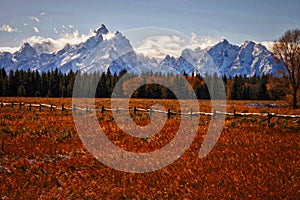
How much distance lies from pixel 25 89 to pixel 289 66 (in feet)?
296

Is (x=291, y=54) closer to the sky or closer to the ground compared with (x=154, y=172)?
closer to the sky

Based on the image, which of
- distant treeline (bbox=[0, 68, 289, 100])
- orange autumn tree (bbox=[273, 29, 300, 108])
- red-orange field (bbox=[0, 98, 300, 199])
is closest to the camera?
red-orange field (bbox=[0, 98, 300, 199])

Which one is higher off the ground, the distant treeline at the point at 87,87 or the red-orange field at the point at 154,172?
the distant treeline at the point at 87,87

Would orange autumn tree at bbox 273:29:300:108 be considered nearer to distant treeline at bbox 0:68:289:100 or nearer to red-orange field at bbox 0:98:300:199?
red-orange field at bbox 0:98:300:199

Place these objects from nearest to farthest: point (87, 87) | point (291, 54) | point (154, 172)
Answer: point (154, 172) < point (291, 54) < point (87, 87)

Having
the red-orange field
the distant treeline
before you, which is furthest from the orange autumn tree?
the distant treeline

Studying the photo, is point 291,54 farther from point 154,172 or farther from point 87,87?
point 87,87

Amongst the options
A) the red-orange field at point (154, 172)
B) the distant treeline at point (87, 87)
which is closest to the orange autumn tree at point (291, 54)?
the red-orange field at point (154, 172)

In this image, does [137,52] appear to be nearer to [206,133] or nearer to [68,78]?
[206,133]

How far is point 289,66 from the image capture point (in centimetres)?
4231

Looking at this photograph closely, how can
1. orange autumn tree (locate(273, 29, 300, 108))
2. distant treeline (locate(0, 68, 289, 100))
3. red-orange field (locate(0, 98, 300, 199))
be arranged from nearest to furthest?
1. red-orange field (locate(0, 98, 300, 199))
2. orange autumn tree (locate(273, 29, 300, 108))
3. distant treeline (locate(0, 68, 289, 100))

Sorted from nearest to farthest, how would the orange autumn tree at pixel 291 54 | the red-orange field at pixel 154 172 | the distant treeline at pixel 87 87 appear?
the red-orange field at pixel 154 172, the orange autumn tree at pixel 291 54, the distant treeline at pixel 87 87

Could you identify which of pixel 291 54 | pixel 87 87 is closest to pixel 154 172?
pixel 291 54

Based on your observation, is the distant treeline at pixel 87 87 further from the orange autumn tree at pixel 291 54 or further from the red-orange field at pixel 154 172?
the red-orange field at pixel 154 172
